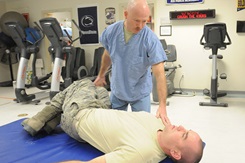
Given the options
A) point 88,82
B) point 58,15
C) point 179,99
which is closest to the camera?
point 88,82

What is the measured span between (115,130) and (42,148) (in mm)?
671

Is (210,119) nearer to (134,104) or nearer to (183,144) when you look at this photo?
(134,104)

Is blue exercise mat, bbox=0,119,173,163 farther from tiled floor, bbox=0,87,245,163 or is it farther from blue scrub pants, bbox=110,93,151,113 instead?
tiled floor, bbox=0,87,245,163

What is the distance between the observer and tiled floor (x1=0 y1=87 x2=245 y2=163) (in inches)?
99.0

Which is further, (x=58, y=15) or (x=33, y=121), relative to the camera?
(x=58, y=15)

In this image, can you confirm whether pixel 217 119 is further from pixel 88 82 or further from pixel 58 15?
pixel 58 15

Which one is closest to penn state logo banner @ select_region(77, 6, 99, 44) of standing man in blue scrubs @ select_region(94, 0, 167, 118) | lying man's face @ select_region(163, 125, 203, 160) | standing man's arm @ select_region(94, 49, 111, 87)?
standing man's arm @ select_region(94, 49, 111, 87)

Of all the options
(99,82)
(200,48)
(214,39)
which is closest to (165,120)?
(99,82)

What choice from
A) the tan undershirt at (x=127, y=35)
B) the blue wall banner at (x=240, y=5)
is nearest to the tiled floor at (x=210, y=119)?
the tan undershirt at (x=127, y=35)

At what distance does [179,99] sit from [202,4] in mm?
2077

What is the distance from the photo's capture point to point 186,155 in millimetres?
1514

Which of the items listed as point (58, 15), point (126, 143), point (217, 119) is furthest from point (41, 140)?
point (58, 15)

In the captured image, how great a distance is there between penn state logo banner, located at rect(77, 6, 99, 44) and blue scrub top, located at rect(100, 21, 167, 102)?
13.7ft

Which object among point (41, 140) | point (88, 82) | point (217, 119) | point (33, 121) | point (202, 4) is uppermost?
point (202, 4)
